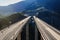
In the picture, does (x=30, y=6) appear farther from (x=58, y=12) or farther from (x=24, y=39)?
(x=24, y=39)

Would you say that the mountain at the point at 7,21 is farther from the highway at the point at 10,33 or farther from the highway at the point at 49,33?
the highway at the point at 49,33

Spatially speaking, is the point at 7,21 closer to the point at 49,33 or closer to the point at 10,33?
the point at 10,33

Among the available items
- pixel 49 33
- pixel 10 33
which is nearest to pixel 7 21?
pixel 10 33

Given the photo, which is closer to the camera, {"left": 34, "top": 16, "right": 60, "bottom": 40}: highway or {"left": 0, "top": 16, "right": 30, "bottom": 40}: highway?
{"left": 0, "top": 16, "right": 30, "bottom": 40}: highway

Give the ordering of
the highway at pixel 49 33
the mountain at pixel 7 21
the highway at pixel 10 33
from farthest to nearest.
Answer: the mountain at pixel 7 21 → the highway at pixel 49 33 → the highway at pixel 10 33

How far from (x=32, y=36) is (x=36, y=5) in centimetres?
2859

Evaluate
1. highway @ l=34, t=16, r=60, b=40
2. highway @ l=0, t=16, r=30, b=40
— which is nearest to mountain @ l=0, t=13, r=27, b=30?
highway @ l=0, t=16, r=30, b=40

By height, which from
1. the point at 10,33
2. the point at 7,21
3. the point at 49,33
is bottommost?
the point at 7,21

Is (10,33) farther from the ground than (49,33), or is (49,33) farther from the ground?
(10,33)

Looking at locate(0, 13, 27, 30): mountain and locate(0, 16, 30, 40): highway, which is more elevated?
locate(0, 16, 30, 40): highway

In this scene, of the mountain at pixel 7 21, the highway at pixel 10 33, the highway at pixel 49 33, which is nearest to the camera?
the highway at pixel 10 33

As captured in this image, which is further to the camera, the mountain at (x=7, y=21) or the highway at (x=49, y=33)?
the mountain at (x=7, y=21)

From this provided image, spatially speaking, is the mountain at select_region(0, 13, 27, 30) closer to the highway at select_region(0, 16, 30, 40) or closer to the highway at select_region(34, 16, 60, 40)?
the highway at select_region(0, 16, 30, 40)

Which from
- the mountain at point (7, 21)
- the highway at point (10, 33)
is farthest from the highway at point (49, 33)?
the mountain at point (7, 21)
